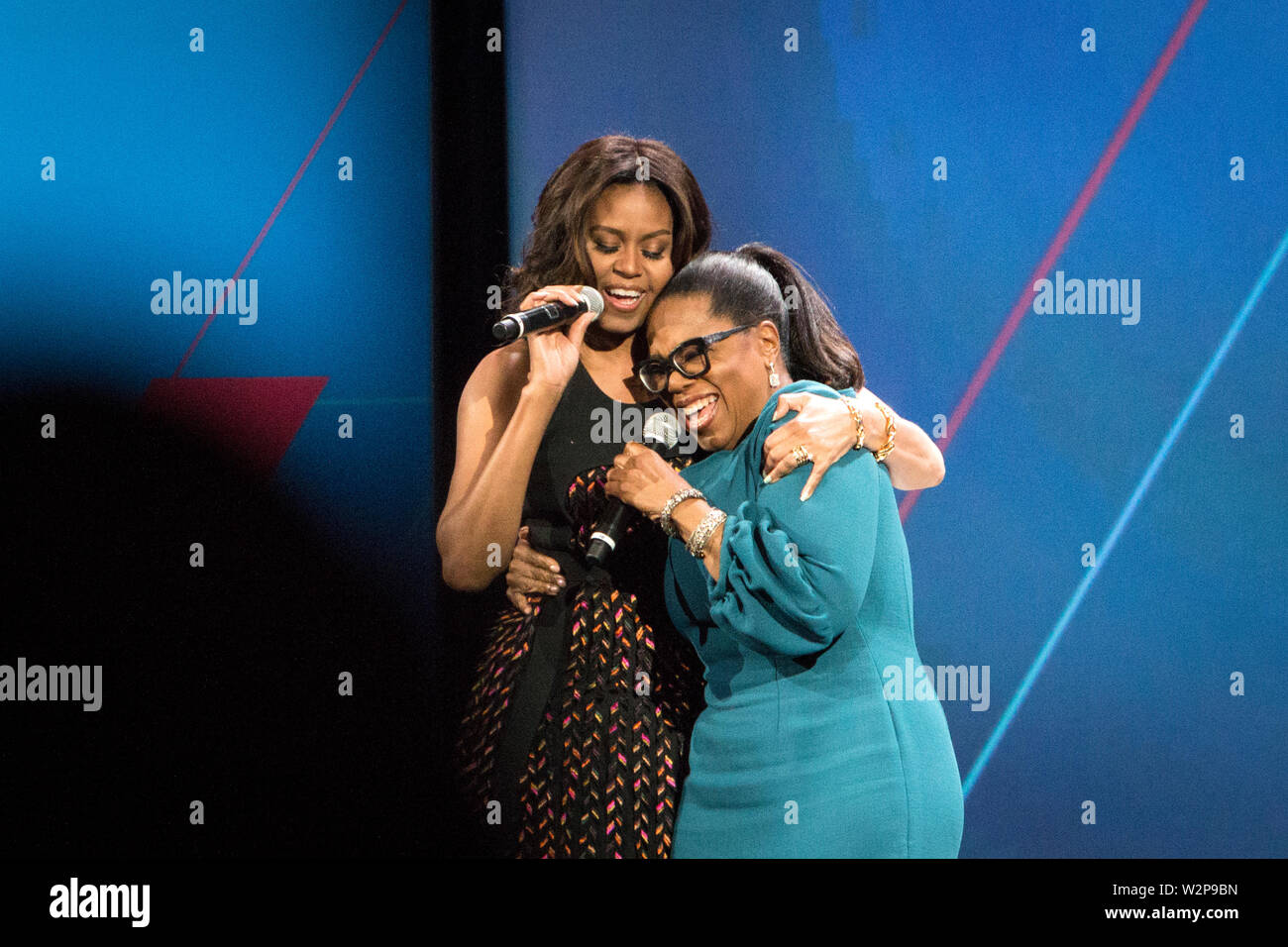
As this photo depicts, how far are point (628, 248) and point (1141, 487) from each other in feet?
4.65

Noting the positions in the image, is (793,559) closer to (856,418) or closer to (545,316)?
(856,418)

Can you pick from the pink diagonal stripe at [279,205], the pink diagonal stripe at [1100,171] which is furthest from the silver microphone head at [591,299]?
the pink diagonal stripe at [1100,171]

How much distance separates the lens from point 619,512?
2057 mm

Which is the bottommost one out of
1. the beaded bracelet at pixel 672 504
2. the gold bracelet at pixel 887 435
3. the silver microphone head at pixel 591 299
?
the beaded bracelet at pixel 672 504

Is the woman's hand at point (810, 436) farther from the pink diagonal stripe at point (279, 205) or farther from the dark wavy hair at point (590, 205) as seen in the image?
the pink diagonal stripe at point (279, 205)

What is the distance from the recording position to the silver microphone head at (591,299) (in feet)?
7.28

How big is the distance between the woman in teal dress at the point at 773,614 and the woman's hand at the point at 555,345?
17cm

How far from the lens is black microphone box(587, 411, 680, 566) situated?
200 centimetres

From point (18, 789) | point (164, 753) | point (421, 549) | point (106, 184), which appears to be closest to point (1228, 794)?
point (421, 549)

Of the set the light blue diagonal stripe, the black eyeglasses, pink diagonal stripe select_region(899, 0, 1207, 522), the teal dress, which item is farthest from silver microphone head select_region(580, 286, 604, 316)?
the light blue diagonal stripe

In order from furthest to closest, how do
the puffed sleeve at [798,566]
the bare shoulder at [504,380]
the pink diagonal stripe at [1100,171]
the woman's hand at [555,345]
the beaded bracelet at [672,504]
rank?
the pink diagonal stripe at [1100,171], the bare shoulder at [504,380], the woman's hand at [555,345], the beaded bracelet at [672,504], the puffed sleeve at [798,566]

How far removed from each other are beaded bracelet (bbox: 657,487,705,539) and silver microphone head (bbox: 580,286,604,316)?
463 millimetres

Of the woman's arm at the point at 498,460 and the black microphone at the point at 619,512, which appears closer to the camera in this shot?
the black microphone at the point at 619,512

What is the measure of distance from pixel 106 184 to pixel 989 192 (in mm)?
2112
